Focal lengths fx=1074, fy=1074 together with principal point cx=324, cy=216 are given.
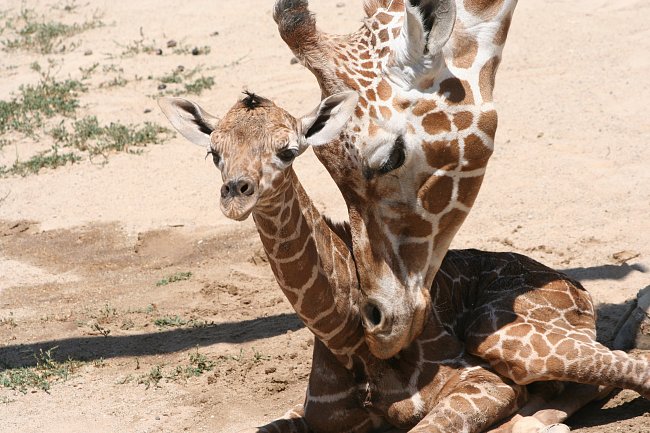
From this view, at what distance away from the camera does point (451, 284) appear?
6.73 meters

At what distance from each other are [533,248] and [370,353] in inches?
118

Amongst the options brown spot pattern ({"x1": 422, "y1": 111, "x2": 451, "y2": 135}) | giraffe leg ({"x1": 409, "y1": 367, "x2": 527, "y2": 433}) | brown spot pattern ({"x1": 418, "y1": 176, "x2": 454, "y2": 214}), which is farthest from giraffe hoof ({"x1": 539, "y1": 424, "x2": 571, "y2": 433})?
brown spot pattern ({"x1": 422, "y1": 111, "x2": 451, "y2": 135})

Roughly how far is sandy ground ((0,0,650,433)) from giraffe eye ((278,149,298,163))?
2032 mm

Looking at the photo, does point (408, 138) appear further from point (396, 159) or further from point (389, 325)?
point (389, 325)

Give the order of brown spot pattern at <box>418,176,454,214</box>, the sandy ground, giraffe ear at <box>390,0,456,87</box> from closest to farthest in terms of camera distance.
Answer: giraffe ear at <box>390,0,456,87</box> → brown spot pattern at <box>418,176,454,214</box> → the sandy ground

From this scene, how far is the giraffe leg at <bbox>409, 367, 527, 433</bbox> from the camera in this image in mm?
5766

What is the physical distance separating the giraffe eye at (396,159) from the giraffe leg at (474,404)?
1276 millimetres

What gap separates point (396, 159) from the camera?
19.6 ft

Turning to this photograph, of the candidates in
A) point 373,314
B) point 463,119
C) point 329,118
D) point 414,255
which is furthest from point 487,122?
point 373,314

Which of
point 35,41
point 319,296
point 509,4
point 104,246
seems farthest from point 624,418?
point 35,41

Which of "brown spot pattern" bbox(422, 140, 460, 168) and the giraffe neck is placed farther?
"brown spot pattern" bbox(422, 140, 460, 168)

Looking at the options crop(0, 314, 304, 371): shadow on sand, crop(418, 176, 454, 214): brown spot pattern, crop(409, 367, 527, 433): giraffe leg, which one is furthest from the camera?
crop(0, 314, 304, 371): shadow on sand

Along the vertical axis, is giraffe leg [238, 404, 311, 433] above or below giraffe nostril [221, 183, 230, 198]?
below

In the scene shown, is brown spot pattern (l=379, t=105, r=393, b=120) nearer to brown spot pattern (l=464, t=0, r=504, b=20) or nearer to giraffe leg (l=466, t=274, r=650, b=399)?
brown spot pattern (l=464, t=0, r=504, b=20)
